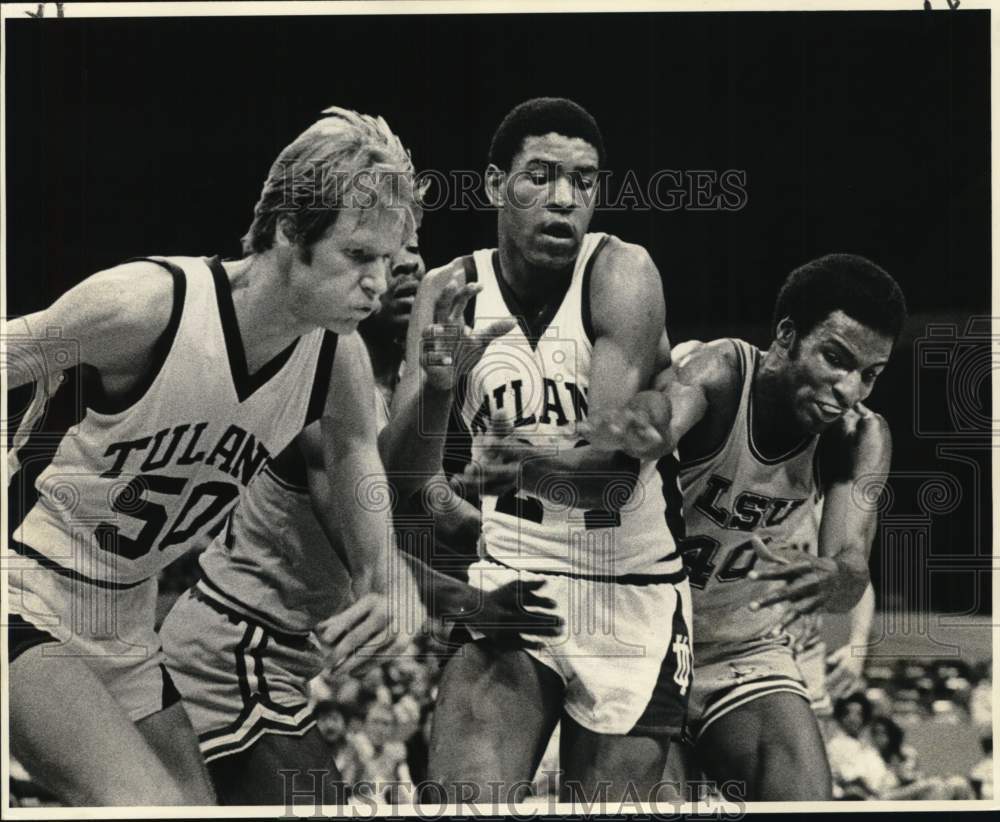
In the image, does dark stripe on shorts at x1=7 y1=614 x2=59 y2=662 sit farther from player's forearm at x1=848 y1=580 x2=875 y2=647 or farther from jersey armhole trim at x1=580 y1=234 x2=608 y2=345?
player's forearm at x1=848 y1=580 x2=875 y2=647

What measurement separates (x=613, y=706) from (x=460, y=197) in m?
1.79

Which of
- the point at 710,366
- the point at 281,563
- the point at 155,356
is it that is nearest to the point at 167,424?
the point at 155,356

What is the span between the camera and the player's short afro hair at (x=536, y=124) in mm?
4027

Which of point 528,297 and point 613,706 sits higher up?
point 528,297

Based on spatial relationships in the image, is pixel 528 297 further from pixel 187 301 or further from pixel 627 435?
pixel 187 301

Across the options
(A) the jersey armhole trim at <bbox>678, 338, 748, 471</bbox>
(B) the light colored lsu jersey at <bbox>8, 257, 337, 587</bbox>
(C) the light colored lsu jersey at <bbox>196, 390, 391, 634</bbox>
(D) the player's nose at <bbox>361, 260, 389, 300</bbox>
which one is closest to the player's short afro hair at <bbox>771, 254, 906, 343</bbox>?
(A) the jersey armhole trim at <bbox>678, 338, 748, 471</bbox>

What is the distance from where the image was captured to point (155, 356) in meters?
3.89

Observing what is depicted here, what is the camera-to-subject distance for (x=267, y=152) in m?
4.02

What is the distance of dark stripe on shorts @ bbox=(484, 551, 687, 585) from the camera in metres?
4.00

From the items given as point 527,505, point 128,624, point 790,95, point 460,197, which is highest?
point 790,95

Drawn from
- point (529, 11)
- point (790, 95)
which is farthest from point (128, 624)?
point (790, 95)

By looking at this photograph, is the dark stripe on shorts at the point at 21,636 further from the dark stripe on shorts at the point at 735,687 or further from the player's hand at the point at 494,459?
the dark stripe on shorts at the point at 735,687

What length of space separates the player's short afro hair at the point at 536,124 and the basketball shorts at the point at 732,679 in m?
1.79

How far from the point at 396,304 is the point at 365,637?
1122 millimetres
